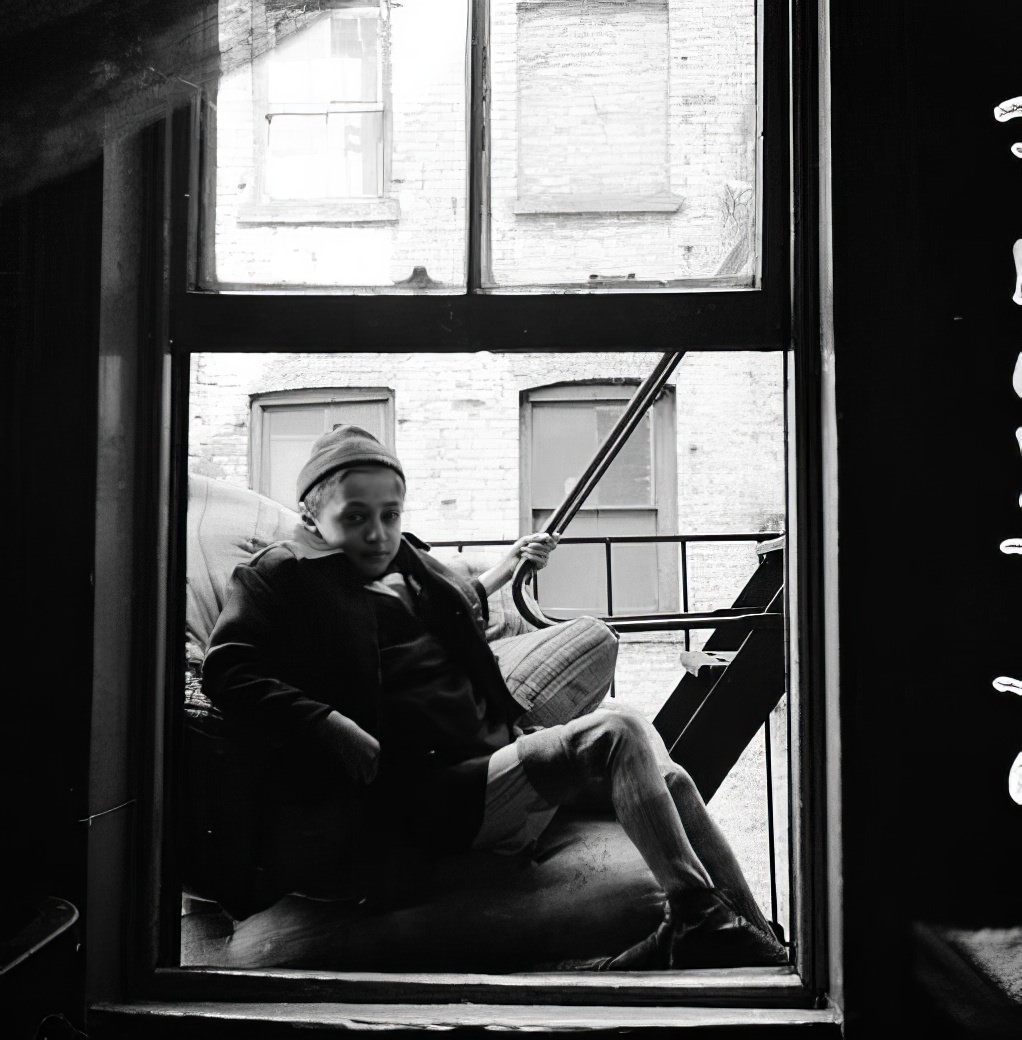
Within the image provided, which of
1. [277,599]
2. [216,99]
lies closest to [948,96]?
[216,99]

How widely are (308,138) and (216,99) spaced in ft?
0.79

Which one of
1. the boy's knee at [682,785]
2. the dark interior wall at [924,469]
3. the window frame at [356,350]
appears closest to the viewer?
the dark interior wall at [924,469]

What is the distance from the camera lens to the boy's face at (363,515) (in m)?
2.33

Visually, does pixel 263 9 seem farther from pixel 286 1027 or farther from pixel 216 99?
pixel 286 1027

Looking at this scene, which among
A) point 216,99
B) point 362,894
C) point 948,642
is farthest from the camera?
point 216,99

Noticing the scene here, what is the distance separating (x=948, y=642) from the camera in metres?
2.05

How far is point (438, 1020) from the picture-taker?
206 centimetres

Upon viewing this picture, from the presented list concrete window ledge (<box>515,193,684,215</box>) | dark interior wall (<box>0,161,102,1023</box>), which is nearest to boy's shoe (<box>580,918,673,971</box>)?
dark interior wall (<box>0,161,102,1023</box>)

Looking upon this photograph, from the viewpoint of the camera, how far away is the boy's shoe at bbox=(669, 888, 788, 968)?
218 cm

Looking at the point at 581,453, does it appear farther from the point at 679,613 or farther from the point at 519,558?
the point at 679,613

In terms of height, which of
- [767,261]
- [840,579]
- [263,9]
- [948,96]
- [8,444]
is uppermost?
[263,9]

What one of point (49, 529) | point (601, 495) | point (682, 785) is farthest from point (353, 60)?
point (682, 785)

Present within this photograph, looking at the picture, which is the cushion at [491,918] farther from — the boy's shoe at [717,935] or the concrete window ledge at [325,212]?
the concrete window ledge at [325,212]

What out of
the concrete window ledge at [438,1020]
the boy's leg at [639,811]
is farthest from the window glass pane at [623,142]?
the concrete window ledge at [438,1020]
